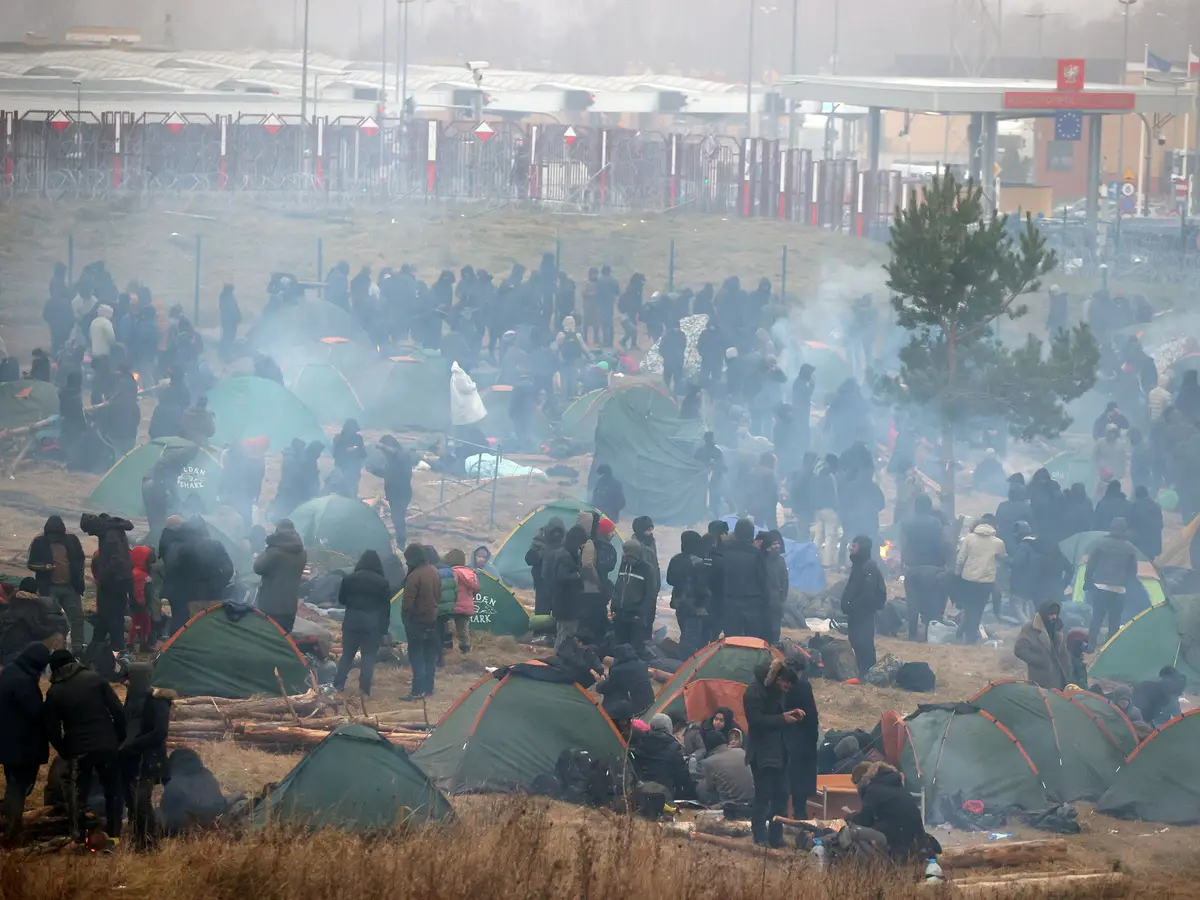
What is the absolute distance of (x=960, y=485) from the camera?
2388 centimetres

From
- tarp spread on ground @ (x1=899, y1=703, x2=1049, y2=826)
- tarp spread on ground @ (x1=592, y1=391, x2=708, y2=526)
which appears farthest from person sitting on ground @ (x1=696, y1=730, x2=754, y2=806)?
tarp spread on ground @ (x1=592, y1=391, x2=708, y2=526)

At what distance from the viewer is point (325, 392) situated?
24.5 metres

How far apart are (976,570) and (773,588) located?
280 centimetres

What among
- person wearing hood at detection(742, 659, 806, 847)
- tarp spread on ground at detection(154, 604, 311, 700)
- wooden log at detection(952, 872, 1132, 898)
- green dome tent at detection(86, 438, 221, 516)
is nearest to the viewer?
wooden log at detection(952, 872, 1132, 898)

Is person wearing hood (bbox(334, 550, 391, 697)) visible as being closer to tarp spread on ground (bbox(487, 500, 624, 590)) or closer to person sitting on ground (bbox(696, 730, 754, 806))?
person sitting on ground (bbox(696, 730, 754, 806))

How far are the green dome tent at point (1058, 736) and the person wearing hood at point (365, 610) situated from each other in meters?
4.64

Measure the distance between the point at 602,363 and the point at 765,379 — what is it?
162 inches

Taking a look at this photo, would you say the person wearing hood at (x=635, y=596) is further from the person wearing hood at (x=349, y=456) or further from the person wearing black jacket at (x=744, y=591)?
the person wearing hood at (x=349, y=456)

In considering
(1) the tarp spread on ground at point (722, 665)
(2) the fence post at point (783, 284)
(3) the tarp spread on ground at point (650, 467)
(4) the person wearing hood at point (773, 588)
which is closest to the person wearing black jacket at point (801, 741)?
(1) the tarp spread on ground at point (722, 665)

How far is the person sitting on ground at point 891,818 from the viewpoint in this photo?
33.7 feet

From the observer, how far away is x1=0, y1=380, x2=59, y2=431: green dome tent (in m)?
21.7

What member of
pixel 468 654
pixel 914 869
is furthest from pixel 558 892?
pixel 468 654

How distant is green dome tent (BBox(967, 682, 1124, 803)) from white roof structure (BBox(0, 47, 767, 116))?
40.1 metres

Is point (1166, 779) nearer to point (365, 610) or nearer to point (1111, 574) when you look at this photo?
point (1111, 574)
